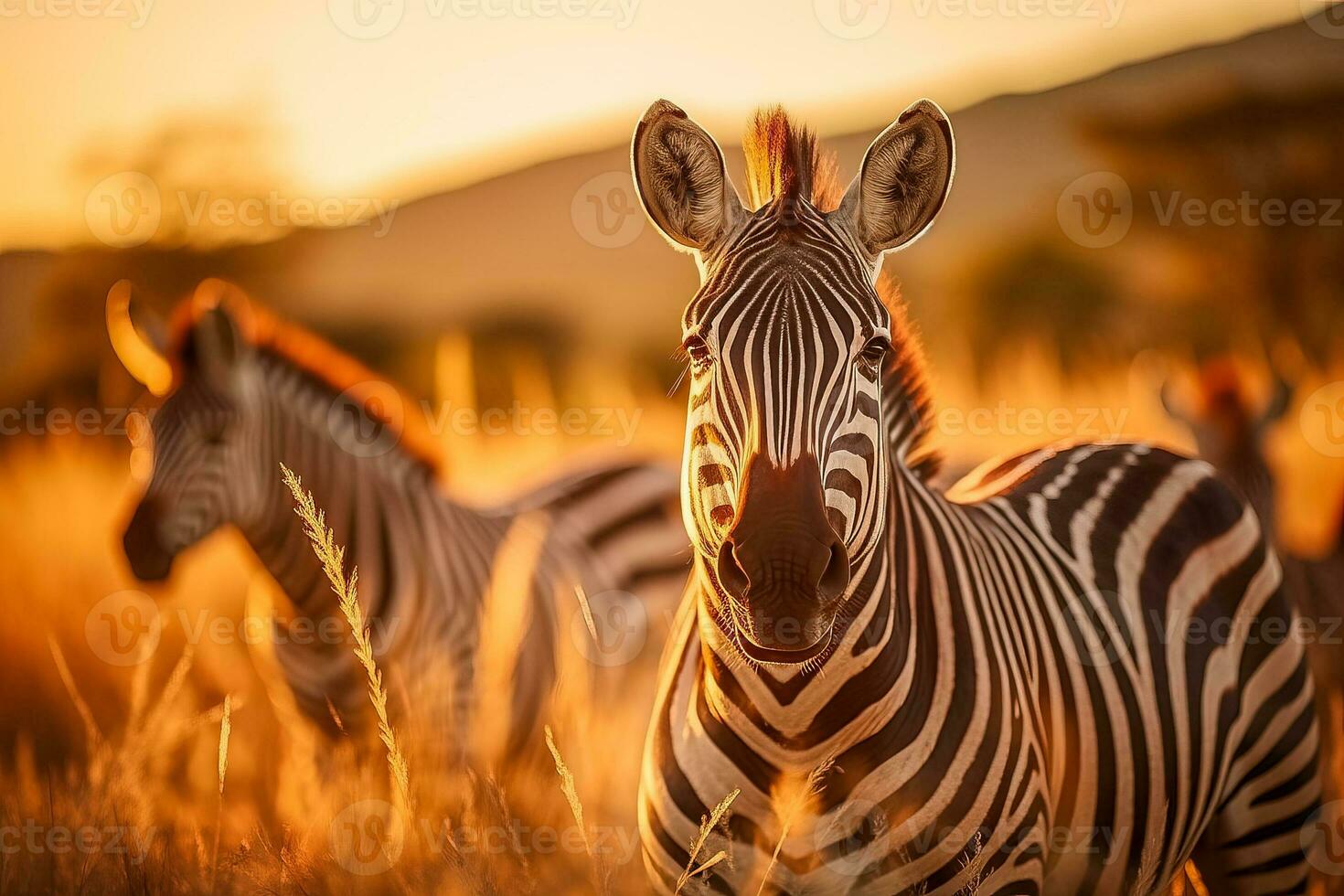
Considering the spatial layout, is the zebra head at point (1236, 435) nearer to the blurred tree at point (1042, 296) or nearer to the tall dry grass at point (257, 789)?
the tall dry grass at point (257, 789)

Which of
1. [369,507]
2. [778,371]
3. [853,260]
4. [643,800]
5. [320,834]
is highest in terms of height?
[853,260]

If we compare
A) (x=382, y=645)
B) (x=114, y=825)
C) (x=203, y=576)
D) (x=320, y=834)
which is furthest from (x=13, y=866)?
(x=203, y=576)

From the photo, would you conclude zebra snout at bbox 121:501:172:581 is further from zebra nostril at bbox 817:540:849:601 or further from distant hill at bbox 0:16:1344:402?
distant hill at bbox 0:16:1344:402

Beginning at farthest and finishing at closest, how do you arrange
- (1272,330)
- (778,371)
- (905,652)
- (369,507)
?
(1272,330) → (369,507) → (905,652) → (778,371)

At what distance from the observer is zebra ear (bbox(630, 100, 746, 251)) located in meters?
3.12

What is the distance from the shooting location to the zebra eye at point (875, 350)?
2.88m

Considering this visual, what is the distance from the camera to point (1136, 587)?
3750mm

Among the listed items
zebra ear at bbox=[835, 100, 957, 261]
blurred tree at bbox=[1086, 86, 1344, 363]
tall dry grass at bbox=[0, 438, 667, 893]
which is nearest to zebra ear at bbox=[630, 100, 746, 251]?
zebra ear at bbox=[835, 100, 957, 261]

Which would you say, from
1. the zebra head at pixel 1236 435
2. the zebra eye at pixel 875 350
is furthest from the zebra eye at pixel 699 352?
the zebra head at pixel 1236 435

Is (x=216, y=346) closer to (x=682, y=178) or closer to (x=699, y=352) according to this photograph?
(x=682, y=178)

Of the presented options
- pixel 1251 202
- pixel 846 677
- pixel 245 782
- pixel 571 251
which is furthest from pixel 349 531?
pixel 571 251

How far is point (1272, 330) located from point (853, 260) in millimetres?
15807

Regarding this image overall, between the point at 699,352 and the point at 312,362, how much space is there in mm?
3621

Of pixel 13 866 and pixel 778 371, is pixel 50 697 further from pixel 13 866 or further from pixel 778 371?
pixel 778 371
